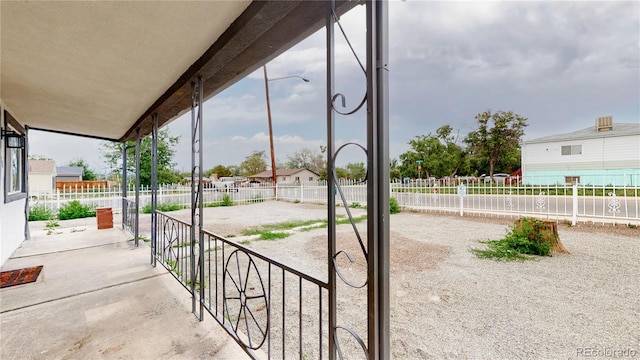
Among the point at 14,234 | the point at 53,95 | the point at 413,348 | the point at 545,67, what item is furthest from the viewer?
the point at 545,67

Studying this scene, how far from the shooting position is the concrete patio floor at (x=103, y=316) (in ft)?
4.79

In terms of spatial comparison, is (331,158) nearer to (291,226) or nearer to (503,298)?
(503,298)

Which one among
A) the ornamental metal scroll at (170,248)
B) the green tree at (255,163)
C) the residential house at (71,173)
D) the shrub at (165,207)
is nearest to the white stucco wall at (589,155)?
the ornamental metal scroll at (170,248)

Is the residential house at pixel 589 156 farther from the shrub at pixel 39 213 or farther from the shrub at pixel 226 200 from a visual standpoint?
the shrub at pixel 39 213

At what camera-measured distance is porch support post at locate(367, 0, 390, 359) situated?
2.27 ft

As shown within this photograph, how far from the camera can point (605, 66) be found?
359cm

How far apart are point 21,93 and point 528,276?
18.0ft

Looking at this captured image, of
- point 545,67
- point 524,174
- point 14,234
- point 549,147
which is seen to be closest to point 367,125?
point 14,234

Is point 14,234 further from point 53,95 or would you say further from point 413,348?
point 413,348

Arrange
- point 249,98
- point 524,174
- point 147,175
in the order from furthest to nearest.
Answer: point 249,98, point 147,175, point 524,174

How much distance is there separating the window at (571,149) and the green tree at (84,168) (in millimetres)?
24461

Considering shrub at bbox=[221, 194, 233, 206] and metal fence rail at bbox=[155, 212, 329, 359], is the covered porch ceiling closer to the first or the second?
metal fence rail at bbox=[155, 212, 329, 359]

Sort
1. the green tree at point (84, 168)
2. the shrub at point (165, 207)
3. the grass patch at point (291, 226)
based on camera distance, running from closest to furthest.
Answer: the grass patch at point (291, 226)
the shrub at point (165, 207)
the green tree at point (84, 168)

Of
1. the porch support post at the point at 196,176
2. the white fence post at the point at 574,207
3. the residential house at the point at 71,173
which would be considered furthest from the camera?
the residential house at the point at 71,173
